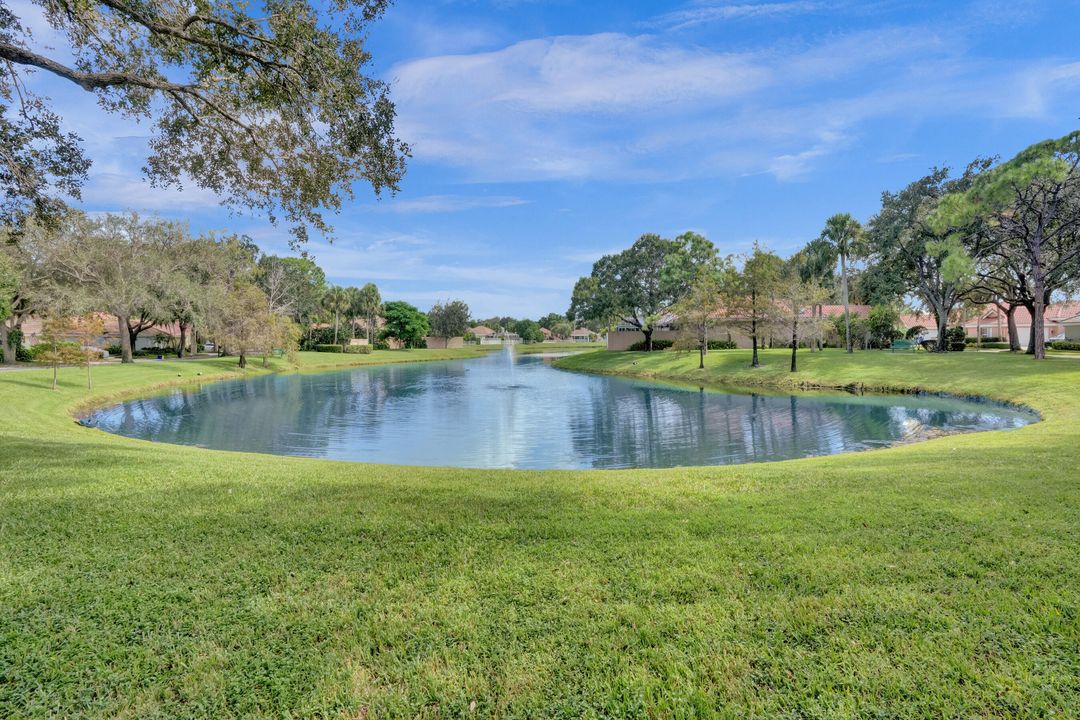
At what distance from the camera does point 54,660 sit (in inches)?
123

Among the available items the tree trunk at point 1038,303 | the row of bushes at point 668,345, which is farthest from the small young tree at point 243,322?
the tree trunk at point 1038,303

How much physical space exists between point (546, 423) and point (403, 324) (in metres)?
69.7

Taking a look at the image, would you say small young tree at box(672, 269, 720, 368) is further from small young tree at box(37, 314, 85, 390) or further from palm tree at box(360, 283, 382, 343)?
palm tree at box(360, 283, 382, 343)

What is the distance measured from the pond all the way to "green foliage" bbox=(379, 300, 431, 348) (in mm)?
54061

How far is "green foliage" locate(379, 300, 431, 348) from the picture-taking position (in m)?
85.7

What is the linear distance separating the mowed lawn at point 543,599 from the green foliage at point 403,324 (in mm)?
80808

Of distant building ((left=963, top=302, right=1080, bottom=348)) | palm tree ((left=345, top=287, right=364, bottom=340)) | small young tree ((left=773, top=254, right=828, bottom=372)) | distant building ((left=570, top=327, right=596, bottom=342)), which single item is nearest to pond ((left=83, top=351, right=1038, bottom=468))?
small young tree ((left=773, top=254, right=828, bottom=372))

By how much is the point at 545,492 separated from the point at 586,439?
10644mm

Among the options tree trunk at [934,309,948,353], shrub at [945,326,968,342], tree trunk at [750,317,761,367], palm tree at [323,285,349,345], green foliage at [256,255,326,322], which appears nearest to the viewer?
tree trunk at [750,317,761,367]

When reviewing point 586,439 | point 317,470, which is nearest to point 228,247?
point 586,439

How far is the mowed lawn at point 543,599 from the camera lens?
2807mm

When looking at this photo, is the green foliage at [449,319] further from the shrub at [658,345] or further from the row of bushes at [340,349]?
the shrub at [658,345]

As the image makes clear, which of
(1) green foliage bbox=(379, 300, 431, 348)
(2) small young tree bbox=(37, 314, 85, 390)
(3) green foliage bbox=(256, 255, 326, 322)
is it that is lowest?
(2) small young tree bbox=(37, 314, 85, 390)

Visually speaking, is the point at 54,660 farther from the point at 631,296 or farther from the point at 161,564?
the point at 631,296
